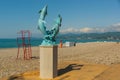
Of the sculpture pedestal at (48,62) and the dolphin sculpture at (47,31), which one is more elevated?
the dolphin sculpture at (47,31)

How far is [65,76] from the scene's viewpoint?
11977mm

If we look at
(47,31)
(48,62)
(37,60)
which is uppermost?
(47,31)

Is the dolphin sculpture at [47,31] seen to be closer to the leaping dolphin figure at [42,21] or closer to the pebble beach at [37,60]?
the leaping dolphin figure at [42,21]

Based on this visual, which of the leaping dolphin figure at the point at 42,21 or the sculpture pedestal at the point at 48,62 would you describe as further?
the leaping dolphin figure at the point at 42,21

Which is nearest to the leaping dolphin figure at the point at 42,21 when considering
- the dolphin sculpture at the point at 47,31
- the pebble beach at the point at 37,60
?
the dolphin sculpture at the point at 47,31

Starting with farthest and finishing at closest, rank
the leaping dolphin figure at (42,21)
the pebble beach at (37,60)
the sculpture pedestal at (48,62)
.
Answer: the pebble beach at (37,60) → the leaping dolphin figure at (42,21) → the sculpture pedestal at (48,62)

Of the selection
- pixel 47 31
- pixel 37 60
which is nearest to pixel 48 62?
pixel 47 31

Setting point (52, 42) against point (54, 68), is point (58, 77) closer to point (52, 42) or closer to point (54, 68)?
point (54, 68)

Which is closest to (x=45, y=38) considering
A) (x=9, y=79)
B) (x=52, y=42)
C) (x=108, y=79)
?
(x=52, y=42)

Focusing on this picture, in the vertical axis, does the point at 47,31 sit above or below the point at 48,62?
above

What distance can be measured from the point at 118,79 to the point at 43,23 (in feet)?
13.2

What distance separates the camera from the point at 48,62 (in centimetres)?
1164

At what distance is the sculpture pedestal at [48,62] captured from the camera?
457 inches

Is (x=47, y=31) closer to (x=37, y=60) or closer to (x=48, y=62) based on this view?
(x=48, y=62)
